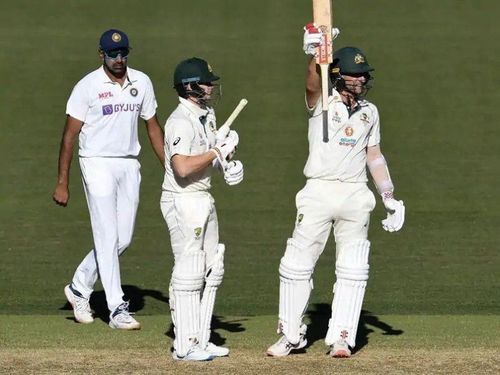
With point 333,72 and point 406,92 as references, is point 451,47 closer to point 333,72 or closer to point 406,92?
point 406,92

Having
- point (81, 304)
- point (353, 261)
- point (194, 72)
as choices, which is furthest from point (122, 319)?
point (194, 72)

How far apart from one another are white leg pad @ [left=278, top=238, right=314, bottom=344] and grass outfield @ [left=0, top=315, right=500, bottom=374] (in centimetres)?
21

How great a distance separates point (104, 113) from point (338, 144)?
7.60 feet

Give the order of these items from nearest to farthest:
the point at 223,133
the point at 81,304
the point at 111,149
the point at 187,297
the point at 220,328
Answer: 1. the point at 187,297
2. the point at 223,133
3. the point at 111,149
4. the point at 220,328
5. the point at 81,304

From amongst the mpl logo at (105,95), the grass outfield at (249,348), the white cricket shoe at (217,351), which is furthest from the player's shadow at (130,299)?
the white cricket shoe at (217,351)

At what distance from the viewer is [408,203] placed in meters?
17.3

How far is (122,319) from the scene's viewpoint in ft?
37.6

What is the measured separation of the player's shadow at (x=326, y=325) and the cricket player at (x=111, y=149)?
1.47m

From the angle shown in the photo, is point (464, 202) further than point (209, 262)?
Yes

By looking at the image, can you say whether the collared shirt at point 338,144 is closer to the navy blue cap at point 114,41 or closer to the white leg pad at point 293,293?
the white leg pad at point 293,293

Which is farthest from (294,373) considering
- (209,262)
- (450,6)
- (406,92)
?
(450,6)

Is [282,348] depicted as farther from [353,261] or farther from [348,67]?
[348,67]

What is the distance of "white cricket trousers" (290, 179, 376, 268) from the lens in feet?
33.4

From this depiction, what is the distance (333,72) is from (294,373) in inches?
87.8
